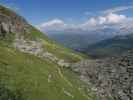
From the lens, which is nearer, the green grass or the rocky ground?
the green grass

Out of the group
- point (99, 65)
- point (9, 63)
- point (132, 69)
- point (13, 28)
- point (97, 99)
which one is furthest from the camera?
point (13, 28)

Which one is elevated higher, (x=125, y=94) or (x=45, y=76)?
(x=45, y=76)

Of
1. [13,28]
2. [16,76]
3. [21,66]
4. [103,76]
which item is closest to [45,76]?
[21,66]

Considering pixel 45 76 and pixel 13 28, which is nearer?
pixel 45 76

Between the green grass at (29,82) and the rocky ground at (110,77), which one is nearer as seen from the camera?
the green grass at (29,82)

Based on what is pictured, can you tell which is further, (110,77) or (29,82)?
(110,77)

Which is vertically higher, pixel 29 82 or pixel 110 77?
pixel 29 82

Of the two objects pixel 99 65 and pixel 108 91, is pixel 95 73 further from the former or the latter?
pixel 108 91

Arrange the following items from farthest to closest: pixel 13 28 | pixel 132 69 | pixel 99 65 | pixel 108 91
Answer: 1. pixel 13 28
2. pixel 99 65
3. pixel 132 69
4. pixel 108 91
